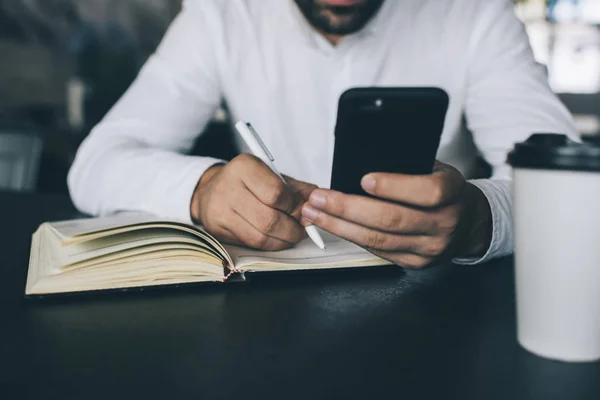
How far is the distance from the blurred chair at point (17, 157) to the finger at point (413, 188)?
1.31m

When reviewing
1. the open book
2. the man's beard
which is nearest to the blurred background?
the man's beard

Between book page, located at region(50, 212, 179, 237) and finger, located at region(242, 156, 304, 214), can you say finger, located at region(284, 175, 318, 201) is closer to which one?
finger, located at region(242, 156, 304, 214)

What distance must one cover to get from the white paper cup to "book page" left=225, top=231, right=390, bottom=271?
0.72 feet

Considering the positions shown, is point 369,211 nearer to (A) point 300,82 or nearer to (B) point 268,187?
(B) point 268,187

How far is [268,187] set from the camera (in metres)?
0.61

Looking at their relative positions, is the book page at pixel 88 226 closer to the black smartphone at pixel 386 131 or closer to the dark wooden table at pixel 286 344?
the dark wooden table at pixel 286 344

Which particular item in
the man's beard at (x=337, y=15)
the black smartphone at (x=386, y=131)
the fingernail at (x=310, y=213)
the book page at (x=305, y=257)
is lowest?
the book page at (x=305, y=257)

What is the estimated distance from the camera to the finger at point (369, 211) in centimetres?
52

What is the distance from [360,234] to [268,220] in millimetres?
119

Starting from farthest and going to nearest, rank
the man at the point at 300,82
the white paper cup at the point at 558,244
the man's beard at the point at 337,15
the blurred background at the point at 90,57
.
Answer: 1. the blurred background at the point at 90,57
2. the man's beard at the point at 337,15
3. the man at the point at 300,82
4. the white paper cup at the point at 558,244

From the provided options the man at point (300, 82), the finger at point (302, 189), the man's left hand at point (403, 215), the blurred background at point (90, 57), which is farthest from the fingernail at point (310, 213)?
the blurred background at point (90, 57)

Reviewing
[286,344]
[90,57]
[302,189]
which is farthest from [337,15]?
[90,57]

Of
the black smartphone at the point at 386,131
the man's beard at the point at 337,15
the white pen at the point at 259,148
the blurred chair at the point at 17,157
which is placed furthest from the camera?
the blurred chair at the point at 17,157

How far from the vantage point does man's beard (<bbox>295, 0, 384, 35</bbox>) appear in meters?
1.12
